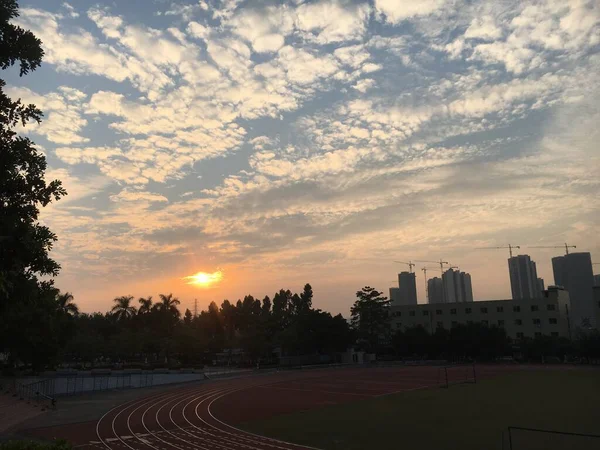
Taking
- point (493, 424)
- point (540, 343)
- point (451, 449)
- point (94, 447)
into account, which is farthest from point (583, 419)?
point (540, 343)

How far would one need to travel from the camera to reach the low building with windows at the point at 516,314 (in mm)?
111625

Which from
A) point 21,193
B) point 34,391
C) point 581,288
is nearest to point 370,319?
point 581,288

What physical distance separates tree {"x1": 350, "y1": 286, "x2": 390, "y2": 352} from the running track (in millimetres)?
49304

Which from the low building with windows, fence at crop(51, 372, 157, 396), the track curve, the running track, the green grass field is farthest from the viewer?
the low building with windows

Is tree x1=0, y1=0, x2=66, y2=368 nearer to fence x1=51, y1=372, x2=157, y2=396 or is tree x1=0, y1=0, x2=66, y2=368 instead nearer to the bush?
the bush

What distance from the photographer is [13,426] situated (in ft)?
112

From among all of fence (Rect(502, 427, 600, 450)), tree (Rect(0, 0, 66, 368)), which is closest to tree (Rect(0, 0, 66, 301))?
tree (Rect(0, 0, 66, 368))

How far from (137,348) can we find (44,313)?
4013cm

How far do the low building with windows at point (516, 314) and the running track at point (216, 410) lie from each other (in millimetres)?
57446

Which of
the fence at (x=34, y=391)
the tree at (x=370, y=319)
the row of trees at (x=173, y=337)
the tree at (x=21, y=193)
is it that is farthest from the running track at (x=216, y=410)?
the tree at (x=370, y=319)

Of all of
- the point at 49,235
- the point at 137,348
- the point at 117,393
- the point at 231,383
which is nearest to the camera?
the point at 49,235

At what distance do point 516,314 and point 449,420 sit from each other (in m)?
94.8

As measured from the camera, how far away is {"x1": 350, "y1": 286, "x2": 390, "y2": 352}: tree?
118 m

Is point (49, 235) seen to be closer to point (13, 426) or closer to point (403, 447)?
point (403, 447)
